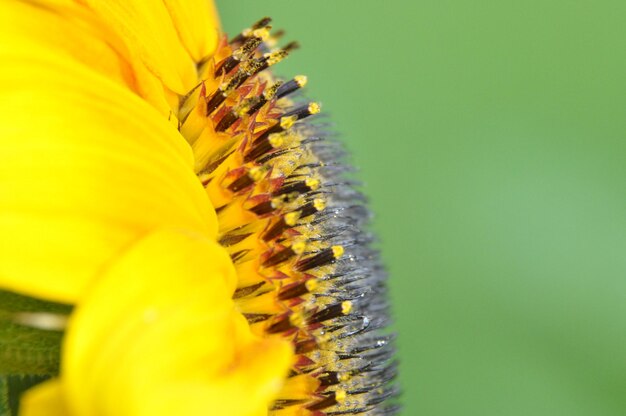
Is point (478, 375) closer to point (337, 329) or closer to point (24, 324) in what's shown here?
point (337, 329)

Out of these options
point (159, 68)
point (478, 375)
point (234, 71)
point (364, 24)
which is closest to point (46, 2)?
point (159, 68)

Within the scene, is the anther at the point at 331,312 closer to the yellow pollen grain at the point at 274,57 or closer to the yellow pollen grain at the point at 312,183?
the yellow pollen grain at the point at 312,183

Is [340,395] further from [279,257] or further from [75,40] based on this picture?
[75,40]

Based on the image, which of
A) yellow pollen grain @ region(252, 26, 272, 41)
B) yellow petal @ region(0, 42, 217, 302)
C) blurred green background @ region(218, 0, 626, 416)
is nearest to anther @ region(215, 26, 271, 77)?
yellow pollen grain @ region(252, 26, 272, 41)

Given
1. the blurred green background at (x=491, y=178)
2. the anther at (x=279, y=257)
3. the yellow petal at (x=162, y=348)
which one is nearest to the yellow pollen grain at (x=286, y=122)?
the anther at (x=279, y=257)

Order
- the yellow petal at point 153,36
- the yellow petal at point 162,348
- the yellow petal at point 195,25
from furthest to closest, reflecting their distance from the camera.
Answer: the yellow petal at point 195,25
the yellow petal at point 153,36
the yellow petal at point 162,348

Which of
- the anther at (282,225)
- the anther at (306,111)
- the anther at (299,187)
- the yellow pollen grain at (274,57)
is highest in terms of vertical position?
the yellow pollen grain at (274,57)

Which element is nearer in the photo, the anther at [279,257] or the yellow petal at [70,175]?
the yellow petal at [70,175]

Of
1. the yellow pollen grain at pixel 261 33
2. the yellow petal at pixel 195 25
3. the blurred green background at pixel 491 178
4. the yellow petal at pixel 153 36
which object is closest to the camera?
the yellow petal at pixel 153 36

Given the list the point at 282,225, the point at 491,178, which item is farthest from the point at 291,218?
the point at 491,178

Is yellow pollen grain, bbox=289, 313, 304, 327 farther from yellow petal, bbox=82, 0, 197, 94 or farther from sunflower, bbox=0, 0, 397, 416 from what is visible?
yellow petal, bbox=82, 0, 197, 94
